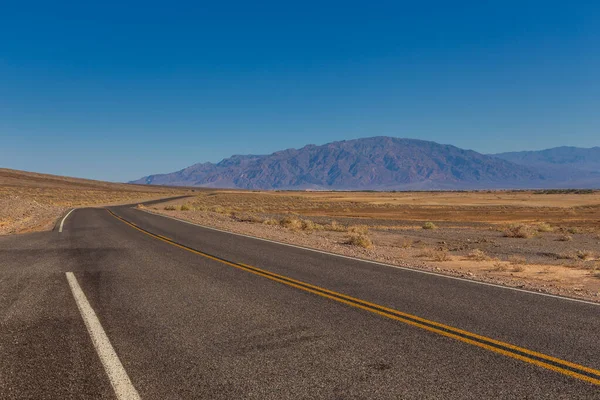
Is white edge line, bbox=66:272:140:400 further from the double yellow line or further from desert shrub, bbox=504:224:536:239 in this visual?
desert shrub, bbox=504:224:536:239

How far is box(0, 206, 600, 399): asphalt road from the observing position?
4301 millimetres

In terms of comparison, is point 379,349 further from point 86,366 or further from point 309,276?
point 309,276

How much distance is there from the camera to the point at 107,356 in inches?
195

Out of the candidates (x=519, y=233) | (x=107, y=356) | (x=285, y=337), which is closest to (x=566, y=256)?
Answer: (x=519, y=233)

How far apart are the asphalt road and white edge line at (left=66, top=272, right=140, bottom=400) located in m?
0.02

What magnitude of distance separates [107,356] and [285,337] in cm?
219

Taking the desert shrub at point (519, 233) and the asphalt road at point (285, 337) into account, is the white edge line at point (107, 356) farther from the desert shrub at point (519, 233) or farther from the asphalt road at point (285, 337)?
the desert shrub at point (519, 233)

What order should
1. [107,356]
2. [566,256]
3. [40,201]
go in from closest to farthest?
1. [107,356]
2. [566,256]
3. [40,201]

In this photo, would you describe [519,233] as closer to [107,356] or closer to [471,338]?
[471,338]

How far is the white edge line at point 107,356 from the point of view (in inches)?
163

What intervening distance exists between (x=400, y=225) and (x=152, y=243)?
24.7 metres

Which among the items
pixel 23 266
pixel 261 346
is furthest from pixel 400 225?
pixel 261 346

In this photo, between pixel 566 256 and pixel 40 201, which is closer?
pixel 566 256

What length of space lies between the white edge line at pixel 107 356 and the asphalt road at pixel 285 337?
0.02m
